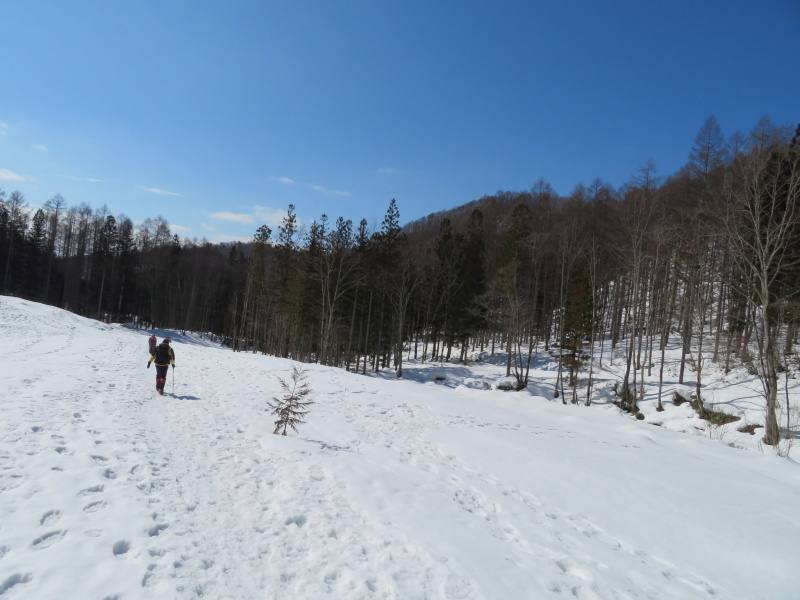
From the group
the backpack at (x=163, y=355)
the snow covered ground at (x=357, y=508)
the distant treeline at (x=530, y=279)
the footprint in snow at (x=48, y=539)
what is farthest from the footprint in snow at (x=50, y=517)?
the distant treeline at (x=530, y=279)

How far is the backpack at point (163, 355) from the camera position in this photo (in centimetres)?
1215

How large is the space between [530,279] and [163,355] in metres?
33.2

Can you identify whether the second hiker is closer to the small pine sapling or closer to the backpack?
the backpack

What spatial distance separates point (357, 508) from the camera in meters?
5.74

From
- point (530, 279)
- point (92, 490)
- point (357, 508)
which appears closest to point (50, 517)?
point (92, 490)

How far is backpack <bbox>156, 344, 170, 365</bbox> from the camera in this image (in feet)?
39.9

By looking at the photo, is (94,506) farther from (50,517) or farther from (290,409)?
(290,409)

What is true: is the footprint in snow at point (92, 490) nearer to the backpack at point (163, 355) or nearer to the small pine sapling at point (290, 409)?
the small pine sapling at point (290, 409)

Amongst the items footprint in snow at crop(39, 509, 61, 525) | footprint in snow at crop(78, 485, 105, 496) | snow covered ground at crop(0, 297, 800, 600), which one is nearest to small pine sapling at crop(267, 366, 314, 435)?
snow covered ground at crop(0, 297, 800, 600)

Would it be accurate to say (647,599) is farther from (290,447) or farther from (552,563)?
(290,447)

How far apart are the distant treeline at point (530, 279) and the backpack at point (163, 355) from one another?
15.8 meters

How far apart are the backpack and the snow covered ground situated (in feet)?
3.60

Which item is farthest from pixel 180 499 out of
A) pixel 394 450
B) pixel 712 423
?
pixel 712 423

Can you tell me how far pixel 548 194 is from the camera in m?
45.1
